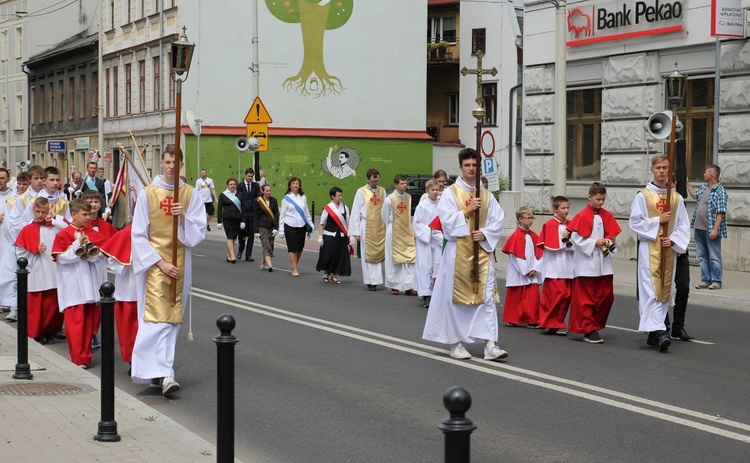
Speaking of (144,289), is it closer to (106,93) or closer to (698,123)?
(698,123)

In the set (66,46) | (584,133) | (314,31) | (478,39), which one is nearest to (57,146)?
(66,46)

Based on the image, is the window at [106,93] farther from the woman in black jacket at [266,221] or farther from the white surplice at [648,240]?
the white surplice at [648,240]

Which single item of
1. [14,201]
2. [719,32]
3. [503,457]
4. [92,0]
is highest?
[92,0]

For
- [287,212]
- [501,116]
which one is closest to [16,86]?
[501,116]

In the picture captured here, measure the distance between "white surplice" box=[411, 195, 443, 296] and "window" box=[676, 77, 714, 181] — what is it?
8.16m

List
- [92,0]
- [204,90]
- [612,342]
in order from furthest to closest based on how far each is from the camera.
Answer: [92,0] → [204,90] → [612,342]

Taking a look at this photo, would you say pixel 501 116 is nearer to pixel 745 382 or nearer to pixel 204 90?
pixel 204 90

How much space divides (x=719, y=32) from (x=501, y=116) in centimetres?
3607

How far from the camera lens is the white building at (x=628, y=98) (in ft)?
74.2

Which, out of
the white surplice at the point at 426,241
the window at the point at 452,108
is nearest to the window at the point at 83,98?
the window at the point at 452,108

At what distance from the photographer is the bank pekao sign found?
80.0ft

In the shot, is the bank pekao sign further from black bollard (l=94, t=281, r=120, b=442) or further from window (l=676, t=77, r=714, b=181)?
black bollard (l=94, t=281, r=120, b=442)

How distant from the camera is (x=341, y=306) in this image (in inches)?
672

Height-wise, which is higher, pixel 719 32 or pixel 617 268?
pixel 719 32
